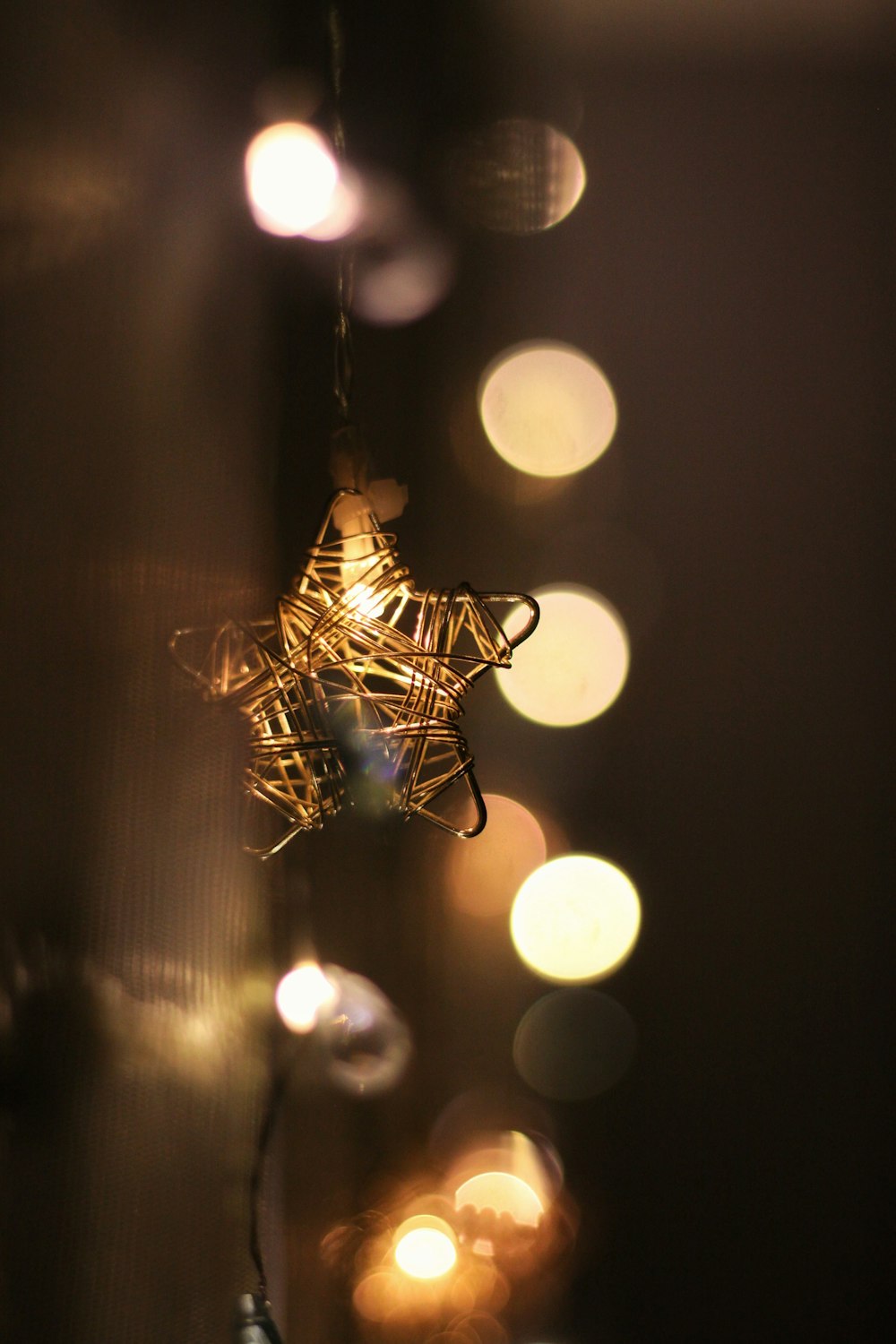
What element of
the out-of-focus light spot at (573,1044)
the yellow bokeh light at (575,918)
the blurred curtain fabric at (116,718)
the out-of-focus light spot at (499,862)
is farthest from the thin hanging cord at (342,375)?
the out-of-focus light spot at (573,1044)

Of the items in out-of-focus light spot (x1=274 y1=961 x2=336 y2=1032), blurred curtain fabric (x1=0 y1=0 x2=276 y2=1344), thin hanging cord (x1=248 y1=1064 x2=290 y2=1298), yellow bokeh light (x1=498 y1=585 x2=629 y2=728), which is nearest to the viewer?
blurred curtain fabric (x1=0 y1=0 x2=276 y2=1344)

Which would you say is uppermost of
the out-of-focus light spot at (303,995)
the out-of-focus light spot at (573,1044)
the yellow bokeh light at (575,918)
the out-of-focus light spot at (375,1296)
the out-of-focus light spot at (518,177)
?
the out-of-focus light spot at (518,177)

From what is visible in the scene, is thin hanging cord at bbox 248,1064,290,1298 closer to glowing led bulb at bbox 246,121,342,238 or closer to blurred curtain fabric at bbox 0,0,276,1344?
blurred curtain fabric at bbox 0,0,276,1344

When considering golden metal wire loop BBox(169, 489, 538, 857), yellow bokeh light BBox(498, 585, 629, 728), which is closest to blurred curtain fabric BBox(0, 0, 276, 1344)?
golden metal wire loop BBox(169, 489, 538, 857)

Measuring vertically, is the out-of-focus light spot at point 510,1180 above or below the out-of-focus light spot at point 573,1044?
below

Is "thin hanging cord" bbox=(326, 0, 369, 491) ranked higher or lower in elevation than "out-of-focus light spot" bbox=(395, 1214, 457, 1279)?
higher

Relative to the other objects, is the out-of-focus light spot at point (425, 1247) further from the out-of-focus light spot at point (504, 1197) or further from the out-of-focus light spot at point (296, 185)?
the out-of-focus light spot at point (296, 185)

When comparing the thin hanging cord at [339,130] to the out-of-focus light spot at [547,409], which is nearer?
the thin hanging cord at [339,130]
